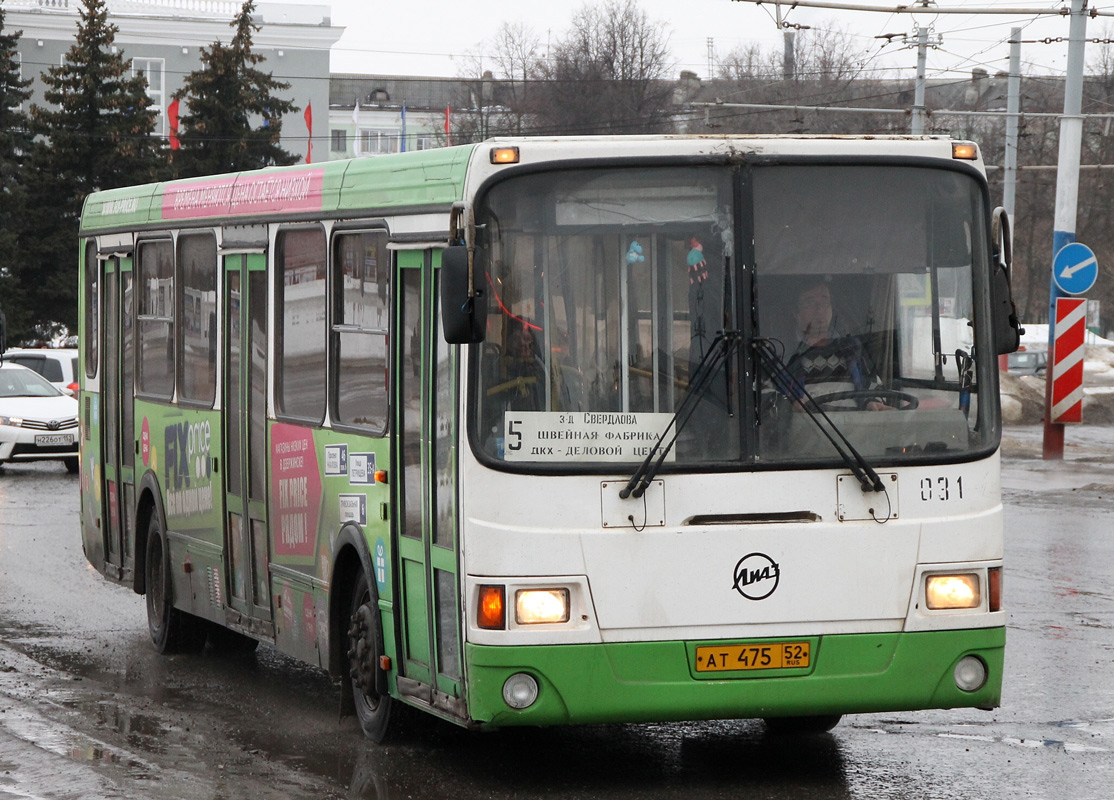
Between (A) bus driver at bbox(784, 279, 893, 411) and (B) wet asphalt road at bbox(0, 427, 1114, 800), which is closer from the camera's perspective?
(A) bus driver at bbox(784, 279, 893, 411)

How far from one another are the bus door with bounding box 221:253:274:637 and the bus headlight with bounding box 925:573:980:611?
3644 millimetres

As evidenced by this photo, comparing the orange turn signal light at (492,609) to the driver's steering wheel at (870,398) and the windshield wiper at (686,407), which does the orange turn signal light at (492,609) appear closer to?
the windshield wiper at (686,407)

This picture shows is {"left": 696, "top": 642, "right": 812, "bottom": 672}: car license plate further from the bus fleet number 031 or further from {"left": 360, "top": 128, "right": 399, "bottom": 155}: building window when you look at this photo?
{"left": 360, "top": 128, "right": 399, "bottom": 155}: building window

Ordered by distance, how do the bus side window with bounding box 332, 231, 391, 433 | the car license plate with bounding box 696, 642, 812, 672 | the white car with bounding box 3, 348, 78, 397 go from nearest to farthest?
the car license plate with bounding box 696, 642, 812, 672 < the bus side window with bounding box 332, 231, 391, 433 < the white car with bounding box 3, 348, 78, 397

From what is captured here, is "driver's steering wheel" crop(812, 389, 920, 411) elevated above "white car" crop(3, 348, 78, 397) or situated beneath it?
elevated above

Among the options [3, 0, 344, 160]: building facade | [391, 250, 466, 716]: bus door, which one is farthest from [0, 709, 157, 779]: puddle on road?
[3, 0, 344, 160]: building facade

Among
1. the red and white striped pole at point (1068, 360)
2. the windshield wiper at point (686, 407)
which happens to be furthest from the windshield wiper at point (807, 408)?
the red and white striped pole at point (1068, 360)

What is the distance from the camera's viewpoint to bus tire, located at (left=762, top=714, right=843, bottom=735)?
8078mm

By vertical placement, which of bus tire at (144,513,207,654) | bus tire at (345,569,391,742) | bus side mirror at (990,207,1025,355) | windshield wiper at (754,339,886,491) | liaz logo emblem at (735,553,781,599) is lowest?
bus tire at (144,513,207,654)

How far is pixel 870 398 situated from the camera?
6.84m

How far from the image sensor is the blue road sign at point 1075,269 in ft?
72.7

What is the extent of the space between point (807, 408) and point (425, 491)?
1510mm

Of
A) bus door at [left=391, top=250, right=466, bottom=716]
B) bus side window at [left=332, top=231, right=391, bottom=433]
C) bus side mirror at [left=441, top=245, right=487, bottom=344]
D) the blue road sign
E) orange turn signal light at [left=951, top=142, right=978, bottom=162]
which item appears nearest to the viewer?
bus side mirror at [left=441, top=245, right=487, bottom=344]

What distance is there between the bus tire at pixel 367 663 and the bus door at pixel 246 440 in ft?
4.16
